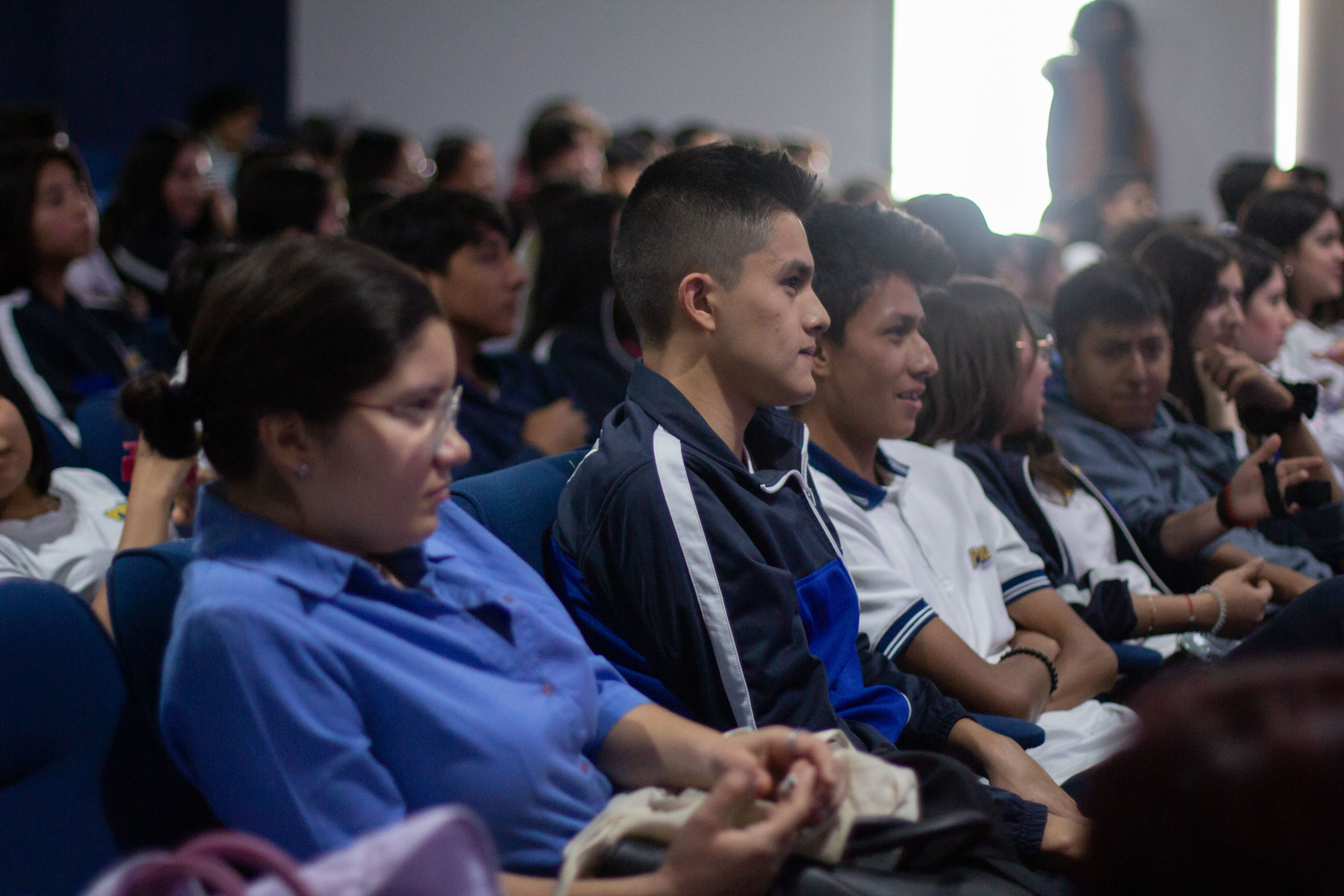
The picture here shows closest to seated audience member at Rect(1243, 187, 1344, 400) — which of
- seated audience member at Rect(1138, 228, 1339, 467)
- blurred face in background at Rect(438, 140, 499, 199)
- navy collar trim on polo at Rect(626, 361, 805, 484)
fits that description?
seated audience member at Rect(1138, 228, 1339, 467)

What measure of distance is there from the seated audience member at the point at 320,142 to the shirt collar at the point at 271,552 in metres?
4.93

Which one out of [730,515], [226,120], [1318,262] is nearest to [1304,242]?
[1318,262]

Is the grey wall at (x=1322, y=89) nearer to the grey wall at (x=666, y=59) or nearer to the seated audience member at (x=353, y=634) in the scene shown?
the grey wall at (x=666, y=59)

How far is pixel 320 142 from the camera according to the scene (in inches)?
256

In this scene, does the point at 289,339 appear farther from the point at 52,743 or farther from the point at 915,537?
the point at 915,537

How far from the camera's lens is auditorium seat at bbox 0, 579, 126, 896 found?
3.18 feet

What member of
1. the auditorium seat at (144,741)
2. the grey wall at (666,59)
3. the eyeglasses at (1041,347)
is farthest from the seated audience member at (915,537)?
the grey wall at (666,59)

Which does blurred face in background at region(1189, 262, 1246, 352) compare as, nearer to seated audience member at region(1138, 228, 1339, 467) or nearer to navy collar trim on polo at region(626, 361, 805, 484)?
seated audience member at region(1138, 228, 1339, 467)

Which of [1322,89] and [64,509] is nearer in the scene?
[64,509]

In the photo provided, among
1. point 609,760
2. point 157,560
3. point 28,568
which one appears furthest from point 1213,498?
point 28,568

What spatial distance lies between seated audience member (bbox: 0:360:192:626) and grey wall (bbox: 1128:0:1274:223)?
7087 mm

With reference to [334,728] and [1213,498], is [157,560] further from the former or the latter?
[1213,498]

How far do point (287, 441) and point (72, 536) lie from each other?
41.0 inches

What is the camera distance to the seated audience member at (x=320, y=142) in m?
6.13
